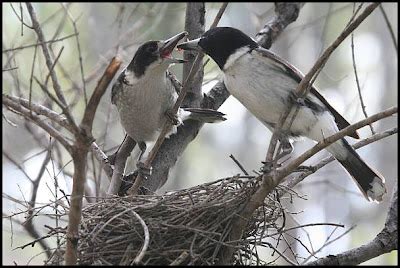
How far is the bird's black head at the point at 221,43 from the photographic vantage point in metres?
5.04

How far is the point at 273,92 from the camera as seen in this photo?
471 centimetres

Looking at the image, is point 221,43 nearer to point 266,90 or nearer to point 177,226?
point 266,90

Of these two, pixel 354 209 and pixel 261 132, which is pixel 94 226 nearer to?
pixel 354 209

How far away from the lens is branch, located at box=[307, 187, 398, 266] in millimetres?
4242

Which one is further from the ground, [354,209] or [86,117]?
[354,209]

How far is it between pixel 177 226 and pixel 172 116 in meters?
1.48

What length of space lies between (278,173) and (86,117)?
3.50 ft

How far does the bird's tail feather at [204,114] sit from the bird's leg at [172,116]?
275 mm

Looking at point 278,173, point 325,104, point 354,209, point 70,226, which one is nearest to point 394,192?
point 325,104

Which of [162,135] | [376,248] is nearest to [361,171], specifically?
[376,248]

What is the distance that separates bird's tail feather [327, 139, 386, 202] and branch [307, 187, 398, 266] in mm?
462

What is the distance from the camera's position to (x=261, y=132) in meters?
17.9

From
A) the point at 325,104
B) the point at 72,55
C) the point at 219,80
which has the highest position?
the point at 72,55

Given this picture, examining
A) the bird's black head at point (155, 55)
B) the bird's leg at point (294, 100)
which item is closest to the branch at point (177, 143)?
the bird's black head at point (155, 55)
